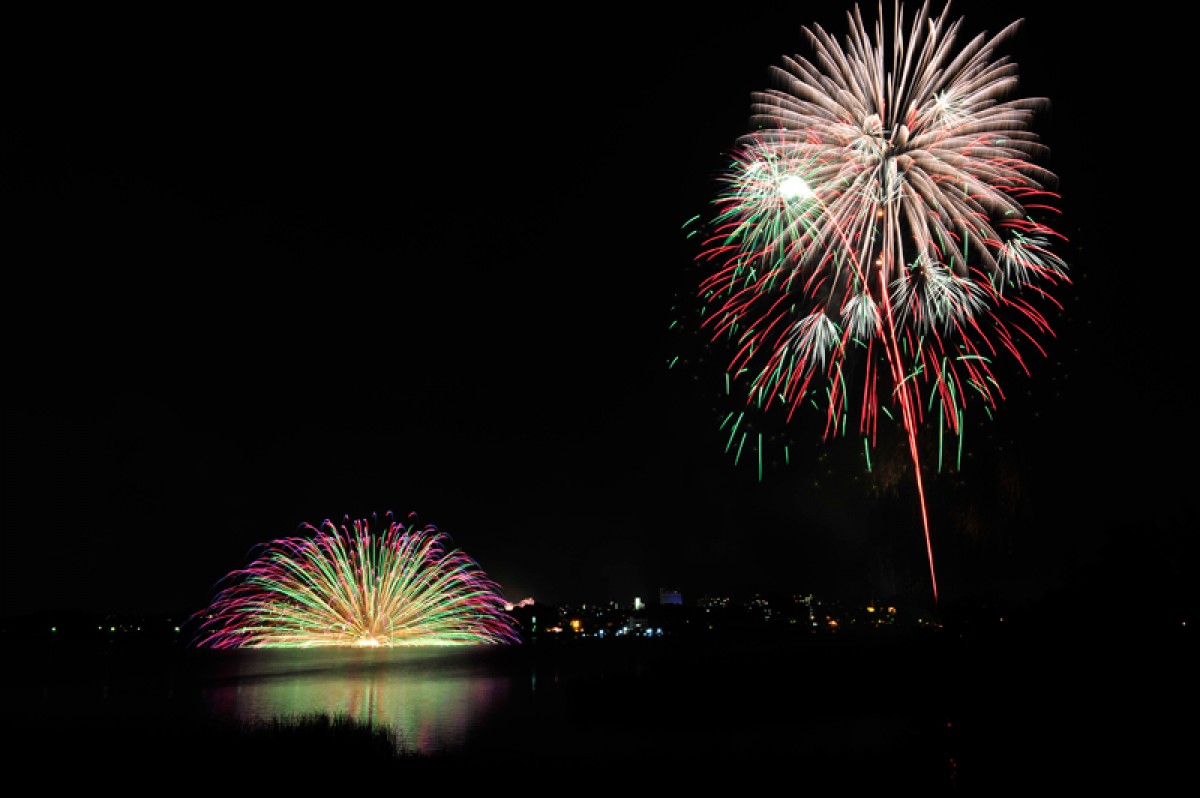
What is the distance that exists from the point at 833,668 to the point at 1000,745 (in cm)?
1401

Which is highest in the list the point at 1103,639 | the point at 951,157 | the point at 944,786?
the point at 951,157

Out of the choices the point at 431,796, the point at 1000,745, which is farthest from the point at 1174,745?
the point at 431,796

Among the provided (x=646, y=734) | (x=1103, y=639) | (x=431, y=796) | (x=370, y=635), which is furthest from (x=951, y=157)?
(x=370, y=635)

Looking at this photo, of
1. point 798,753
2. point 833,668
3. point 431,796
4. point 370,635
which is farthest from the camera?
point 370,635

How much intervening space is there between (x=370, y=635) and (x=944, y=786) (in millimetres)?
59403

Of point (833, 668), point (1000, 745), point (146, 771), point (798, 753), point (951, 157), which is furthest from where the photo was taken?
point (833, 668)

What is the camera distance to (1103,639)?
928 inches

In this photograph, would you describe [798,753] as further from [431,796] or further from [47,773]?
[47,773]

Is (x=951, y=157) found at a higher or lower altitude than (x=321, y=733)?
higher

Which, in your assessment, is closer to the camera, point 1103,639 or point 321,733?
point 321,733

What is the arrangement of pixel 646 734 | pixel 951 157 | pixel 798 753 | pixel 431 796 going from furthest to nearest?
pixel 951 157, pixel 646 734, pixel 798 753, pixel 431 796

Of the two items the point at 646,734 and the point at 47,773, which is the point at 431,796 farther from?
the point at 646,734

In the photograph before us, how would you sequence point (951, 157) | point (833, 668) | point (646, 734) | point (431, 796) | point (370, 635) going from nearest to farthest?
point (431, 796)
point (646, 734)
point (951, 157)
point (833, 668)
point (370, 635)

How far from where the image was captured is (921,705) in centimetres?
2534
